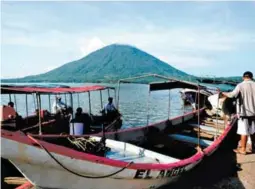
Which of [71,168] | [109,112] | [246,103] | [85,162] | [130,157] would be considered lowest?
[130,157]

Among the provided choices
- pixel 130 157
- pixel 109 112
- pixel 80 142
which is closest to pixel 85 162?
pixel 80 142

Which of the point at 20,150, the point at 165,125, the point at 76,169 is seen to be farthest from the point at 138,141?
the point at 20,150

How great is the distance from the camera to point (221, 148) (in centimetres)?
1101

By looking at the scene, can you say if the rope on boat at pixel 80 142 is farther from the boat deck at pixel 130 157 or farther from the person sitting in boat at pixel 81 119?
the person sitting in boat at pixel 81 119

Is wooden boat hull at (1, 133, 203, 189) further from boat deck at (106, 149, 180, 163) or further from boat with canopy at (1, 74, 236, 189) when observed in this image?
boat deck at (106, 149, 180, 163)

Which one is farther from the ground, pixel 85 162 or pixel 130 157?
pixel 85 162

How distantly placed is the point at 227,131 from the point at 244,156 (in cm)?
177

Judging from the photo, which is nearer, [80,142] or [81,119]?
[80,142]

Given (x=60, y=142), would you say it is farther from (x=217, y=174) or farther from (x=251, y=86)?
(x=251, y=86)

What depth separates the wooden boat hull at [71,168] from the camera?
5.43 meters

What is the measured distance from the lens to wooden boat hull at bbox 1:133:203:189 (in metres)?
5.43

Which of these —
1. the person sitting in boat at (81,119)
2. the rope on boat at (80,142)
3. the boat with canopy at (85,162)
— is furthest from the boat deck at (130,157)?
the person sitting in boat at (81,119)

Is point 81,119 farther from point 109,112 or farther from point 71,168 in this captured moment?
point 71,168

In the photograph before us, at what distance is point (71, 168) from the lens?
237 inches
